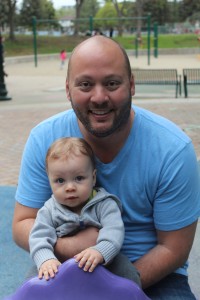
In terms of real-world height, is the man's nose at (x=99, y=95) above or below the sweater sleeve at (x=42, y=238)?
above

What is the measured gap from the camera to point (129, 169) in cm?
198

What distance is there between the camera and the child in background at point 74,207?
1836 mm

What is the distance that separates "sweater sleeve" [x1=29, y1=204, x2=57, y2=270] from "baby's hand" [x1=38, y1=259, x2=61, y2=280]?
1.3 inches

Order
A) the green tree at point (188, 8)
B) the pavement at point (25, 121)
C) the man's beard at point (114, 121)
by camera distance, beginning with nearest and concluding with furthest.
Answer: the man's beard at point (114, 121) → the pavement at point (25, 121) → the green tree at point (188, 8)

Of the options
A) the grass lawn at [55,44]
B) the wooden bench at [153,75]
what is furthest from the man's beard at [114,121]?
the grass lawn at [55,44]

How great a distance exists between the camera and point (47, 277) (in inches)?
65.9

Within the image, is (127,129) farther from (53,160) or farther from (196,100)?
(196,100)

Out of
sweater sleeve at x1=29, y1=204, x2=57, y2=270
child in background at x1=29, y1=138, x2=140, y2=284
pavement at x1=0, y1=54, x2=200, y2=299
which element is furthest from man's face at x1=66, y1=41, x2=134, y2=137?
pavement at x1=0, y1=54, x2=200, y2=299

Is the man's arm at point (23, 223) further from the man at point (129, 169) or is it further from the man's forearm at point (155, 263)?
the man's forearm at point (155, 263)

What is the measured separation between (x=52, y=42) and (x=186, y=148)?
140 feet

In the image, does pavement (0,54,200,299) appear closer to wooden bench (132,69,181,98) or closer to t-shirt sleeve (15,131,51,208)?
wooden bench (132,69,181,98)

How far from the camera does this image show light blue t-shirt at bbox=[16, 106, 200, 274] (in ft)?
6.36

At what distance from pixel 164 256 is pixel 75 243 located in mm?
355

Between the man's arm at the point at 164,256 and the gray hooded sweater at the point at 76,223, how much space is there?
19cm
